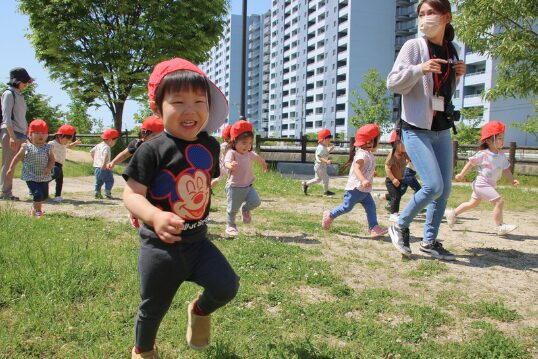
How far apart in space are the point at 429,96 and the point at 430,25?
2.23 ft

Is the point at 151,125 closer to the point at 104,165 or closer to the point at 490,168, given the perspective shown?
the point at 104,165

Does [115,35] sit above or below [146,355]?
above

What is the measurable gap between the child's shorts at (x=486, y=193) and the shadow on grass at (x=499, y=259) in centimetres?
120

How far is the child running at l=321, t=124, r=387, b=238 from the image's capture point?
5.93m

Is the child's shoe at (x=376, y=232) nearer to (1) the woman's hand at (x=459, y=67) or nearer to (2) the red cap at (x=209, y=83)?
(1) the woman's hand at (x=459, y=67)

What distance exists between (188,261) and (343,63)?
81267 mm

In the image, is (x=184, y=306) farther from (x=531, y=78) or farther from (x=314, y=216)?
(x=531, y=78)

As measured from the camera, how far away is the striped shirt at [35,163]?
22.2 ft

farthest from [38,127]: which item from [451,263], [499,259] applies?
[499,259]

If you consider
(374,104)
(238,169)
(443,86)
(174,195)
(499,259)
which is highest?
(374,104)

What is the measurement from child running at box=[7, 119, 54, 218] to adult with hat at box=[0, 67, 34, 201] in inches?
39.7

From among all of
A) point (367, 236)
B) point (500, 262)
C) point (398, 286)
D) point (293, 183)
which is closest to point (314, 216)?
point (367, 236)

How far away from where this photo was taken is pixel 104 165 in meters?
9.56

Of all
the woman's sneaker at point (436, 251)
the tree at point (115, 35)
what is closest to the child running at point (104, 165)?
the woman's sneaker at point (436, 251)
